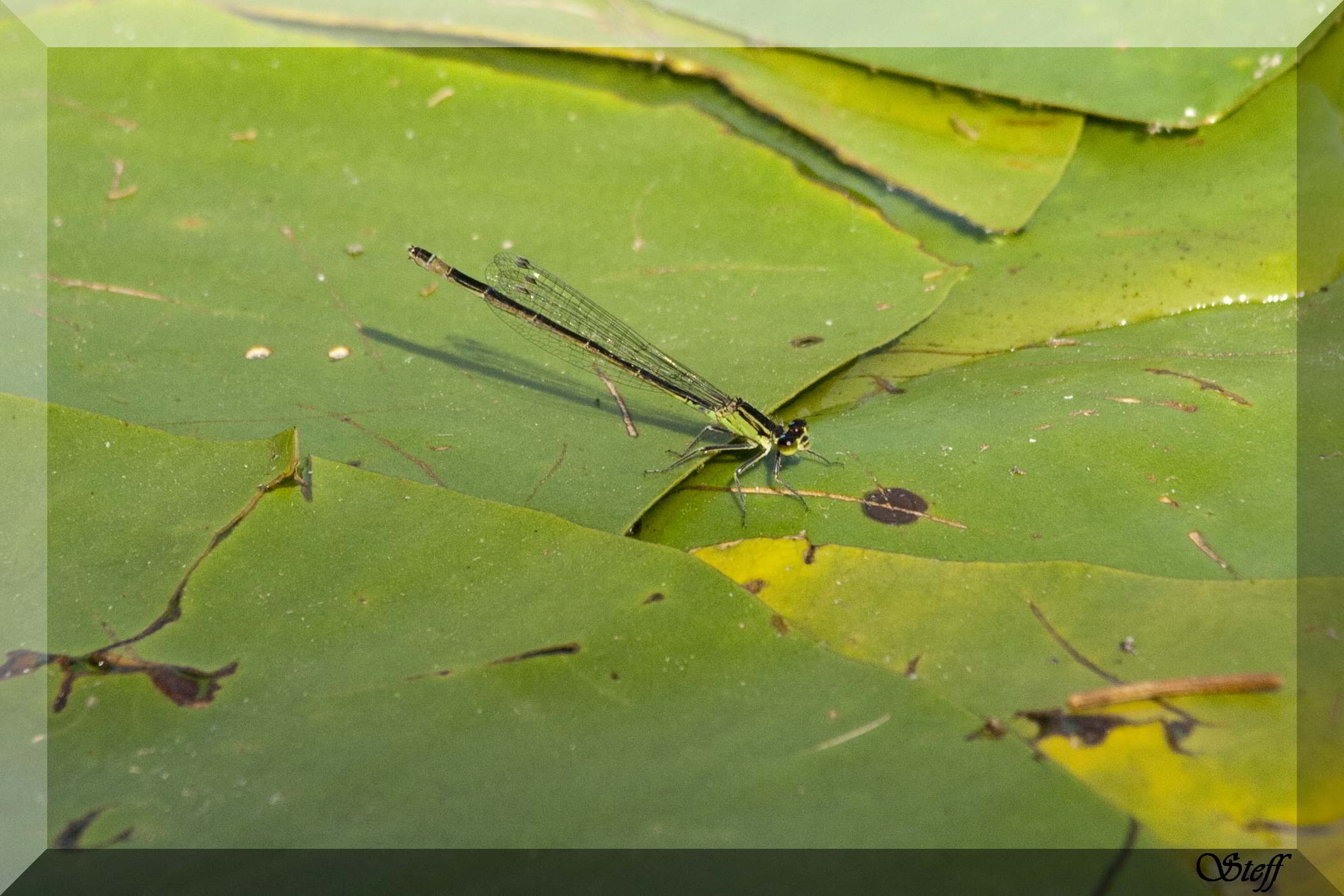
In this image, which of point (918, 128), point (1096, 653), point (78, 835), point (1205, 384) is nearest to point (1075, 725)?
point (1096, 653)

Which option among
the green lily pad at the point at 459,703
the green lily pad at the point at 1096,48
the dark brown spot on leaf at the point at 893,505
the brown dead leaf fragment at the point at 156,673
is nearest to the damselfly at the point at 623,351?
the dark brown spot on leaf at the point at 893,505

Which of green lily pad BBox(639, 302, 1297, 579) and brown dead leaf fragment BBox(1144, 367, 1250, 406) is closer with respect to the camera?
green lily pad BBox(639, 302, 1297, 579)

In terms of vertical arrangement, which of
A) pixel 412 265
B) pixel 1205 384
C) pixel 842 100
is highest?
pixel 842 100

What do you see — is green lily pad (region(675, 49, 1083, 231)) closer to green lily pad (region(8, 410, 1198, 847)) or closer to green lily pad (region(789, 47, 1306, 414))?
green lily pad (region(789, 47, 1306, 414))

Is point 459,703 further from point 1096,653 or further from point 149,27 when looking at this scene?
point 149,27

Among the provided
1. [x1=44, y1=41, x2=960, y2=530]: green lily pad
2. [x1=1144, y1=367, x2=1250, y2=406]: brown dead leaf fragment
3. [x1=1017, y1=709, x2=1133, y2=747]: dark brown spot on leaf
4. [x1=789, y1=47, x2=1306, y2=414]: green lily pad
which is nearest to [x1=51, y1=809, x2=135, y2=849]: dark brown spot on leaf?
[x1=44, y1=41, x2=960, y2=530]: green lily pad

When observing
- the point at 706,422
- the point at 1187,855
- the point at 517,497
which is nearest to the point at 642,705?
the point at 517,497

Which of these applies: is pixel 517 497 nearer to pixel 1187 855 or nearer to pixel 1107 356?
pixel 1187 855
